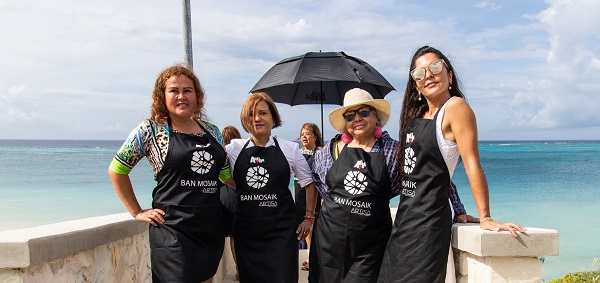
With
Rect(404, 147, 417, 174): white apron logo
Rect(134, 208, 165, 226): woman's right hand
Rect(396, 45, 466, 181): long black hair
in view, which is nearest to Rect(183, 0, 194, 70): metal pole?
Rect(134, 208, 165, 226): woman's right hand

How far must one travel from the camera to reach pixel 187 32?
17.0 feet

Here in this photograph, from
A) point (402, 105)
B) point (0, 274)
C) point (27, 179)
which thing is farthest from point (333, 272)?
point (27, 179)

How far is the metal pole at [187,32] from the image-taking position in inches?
200

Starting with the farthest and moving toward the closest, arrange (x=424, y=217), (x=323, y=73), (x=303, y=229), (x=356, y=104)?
(x=323, y=73), (x=303, y=229), (x=356, y=104), (x=424, y=217)

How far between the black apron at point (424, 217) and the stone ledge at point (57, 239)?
1855 millimetres

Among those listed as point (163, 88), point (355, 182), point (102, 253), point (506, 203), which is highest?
point (163, 88)

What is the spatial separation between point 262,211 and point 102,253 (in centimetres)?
110

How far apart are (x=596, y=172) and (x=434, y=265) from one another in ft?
167

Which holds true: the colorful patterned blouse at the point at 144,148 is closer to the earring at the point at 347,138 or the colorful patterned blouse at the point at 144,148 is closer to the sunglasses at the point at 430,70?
the earring at the point at 347,138

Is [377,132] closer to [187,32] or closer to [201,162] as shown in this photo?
[201,162]

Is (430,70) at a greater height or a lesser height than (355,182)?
greater

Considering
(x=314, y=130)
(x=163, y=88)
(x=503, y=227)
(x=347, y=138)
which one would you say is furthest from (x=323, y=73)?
(x=503, y=227)

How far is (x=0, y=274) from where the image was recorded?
228cm

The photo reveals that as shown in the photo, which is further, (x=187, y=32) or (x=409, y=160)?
(x=187, y=32)
